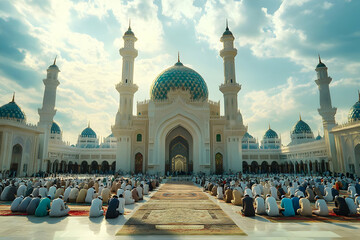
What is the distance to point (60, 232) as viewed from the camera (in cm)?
525

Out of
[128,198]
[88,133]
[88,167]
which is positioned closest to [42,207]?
[128,198]

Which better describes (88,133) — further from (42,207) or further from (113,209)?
(113,209)

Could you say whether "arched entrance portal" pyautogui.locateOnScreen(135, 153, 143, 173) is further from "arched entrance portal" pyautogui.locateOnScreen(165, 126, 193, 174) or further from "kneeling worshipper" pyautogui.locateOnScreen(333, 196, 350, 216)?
"kneeling worshipper" pyautogui.locateOnScreen(333, 196, 350, 216)

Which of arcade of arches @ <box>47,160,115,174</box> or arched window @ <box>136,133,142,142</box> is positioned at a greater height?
arched window @ <box>136,133,142,142</box>

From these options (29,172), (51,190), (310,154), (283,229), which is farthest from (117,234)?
(310,154)

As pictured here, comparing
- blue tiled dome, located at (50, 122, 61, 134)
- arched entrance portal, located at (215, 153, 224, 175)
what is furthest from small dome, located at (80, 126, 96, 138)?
arched entrance portal, located at (215, 153, 224, 175)

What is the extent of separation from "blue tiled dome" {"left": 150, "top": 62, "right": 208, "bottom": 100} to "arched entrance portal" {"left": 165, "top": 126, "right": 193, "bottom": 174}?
5177 millimetres

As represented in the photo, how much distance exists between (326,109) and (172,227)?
27789 millimetres

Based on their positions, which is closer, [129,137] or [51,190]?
[51,190]

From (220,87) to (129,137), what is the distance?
12677 millimetres

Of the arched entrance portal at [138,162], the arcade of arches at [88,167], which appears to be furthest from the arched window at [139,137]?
the arcade of arches at [88,167]

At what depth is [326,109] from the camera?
27375mm

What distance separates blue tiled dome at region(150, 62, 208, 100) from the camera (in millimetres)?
32281

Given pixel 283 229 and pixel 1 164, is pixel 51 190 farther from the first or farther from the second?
pixel 1 164
